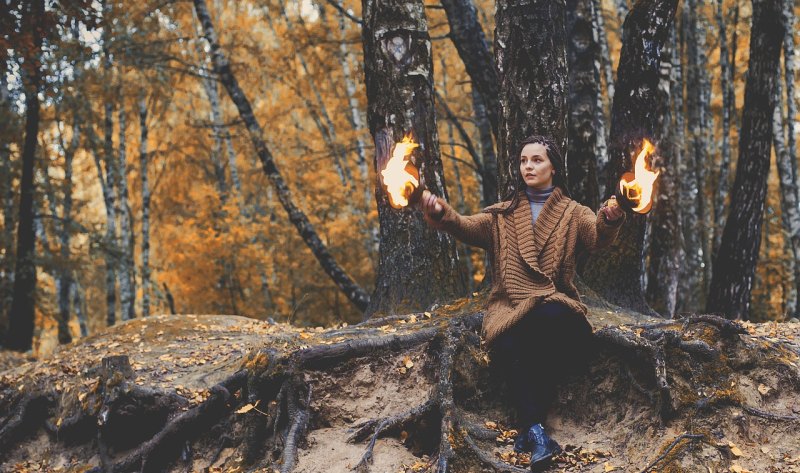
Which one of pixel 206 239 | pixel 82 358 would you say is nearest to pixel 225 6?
pixel 206 239

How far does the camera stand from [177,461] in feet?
16.9

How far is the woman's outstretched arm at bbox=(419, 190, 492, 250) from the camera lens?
3732 millimetres

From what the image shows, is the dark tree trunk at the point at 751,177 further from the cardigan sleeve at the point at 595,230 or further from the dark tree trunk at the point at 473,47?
the cardigan sleeve at the point at 595,230

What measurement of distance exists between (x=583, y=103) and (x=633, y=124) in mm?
1056

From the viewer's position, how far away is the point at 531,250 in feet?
13.2

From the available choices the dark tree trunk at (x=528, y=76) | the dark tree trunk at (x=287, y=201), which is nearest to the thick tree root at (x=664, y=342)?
the dark tree trunk at (x=528, y=76)

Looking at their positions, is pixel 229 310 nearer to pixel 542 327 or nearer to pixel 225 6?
pixel 225 6

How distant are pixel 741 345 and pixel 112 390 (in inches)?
178

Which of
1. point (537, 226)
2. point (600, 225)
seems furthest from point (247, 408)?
point (600, 225)

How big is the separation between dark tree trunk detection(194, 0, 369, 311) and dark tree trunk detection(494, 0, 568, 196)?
519 centimetres

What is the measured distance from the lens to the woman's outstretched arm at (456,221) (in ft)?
12.2

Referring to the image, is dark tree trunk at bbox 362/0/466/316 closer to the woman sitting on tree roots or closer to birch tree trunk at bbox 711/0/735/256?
the woman sitting on tree roots

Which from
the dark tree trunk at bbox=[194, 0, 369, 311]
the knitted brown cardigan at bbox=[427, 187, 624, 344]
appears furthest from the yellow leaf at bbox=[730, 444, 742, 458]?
the dark tree trunk at bbox=[194, 0, 369, 311]

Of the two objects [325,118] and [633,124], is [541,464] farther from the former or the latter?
[325,118]
